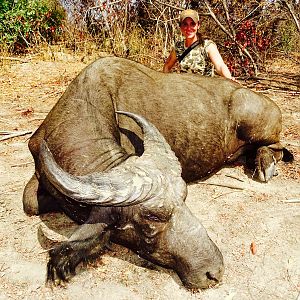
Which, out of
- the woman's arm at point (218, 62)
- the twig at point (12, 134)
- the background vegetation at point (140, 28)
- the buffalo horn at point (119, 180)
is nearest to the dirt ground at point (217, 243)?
the twig at point (12, 134)

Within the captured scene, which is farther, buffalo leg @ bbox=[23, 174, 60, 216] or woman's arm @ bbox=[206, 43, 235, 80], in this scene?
woman's arm @ bbox=[206, 43, 235, 80]

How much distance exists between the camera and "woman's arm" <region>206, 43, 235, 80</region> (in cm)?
576

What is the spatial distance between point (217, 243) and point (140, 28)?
29.5 ft

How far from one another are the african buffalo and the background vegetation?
4.55 metres

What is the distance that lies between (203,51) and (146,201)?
3.81m

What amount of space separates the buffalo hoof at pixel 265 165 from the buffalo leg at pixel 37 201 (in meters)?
2.34

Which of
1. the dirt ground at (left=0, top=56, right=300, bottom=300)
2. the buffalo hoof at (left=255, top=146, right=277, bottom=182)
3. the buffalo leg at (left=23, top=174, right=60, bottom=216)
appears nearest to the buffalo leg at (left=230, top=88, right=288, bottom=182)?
the buffalo hoof at (left=255, top=146, right=277, bottom=182)

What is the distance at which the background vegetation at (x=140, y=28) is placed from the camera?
31.9ft

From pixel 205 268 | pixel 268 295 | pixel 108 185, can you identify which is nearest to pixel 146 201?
pixel 108 185

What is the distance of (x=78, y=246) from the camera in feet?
9.53

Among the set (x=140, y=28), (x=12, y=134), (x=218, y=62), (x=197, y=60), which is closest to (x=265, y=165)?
(x=218, y=62)

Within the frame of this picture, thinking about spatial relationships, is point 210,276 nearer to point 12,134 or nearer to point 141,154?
point 141,154

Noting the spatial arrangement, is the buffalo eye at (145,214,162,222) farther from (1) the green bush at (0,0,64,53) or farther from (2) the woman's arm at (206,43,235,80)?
(1) the green bush at (0,0,64,53)

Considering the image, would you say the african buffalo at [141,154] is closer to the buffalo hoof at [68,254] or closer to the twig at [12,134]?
the buffalo hoof at [68,254]
